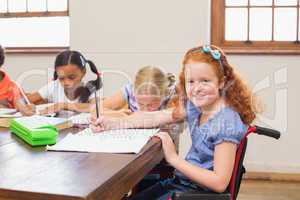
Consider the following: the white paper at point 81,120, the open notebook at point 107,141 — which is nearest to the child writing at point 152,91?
the white paper at point 81,120

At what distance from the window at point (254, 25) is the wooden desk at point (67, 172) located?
2179mm

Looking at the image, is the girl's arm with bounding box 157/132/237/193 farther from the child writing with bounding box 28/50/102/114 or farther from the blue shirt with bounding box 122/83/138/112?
the child writing with bounding box 28/50/102/114

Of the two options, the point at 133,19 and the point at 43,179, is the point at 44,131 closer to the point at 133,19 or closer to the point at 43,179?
the point at 43,179

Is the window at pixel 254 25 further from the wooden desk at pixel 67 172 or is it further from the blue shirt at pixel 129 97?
the wooden desk at pixel 67 172

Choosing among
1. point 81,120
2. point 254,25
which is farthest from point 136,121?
point 254,25

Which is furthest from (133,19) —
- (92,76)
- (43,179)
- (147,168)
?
(43,179)

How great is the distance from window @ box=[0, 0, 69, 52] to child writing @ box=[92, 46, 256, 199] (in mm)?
2315

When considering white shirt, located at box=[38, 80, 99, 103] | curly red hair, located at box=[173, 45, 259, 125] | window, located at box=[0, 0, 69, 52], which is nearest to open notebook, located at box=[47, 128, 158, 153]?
curly red hair, located at box=[173, 45, 259, 125]

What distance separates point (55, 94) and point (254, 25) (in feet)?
5.57

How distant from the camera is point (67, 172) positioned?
1020mm

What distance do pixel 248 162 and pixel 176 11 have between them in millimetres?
1299

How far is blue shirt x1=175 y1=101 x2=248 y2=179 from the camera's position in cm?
133

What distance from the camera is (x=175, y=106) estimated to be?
6.16 feet

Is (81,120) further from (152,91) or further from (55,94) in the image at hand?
(55,94)
